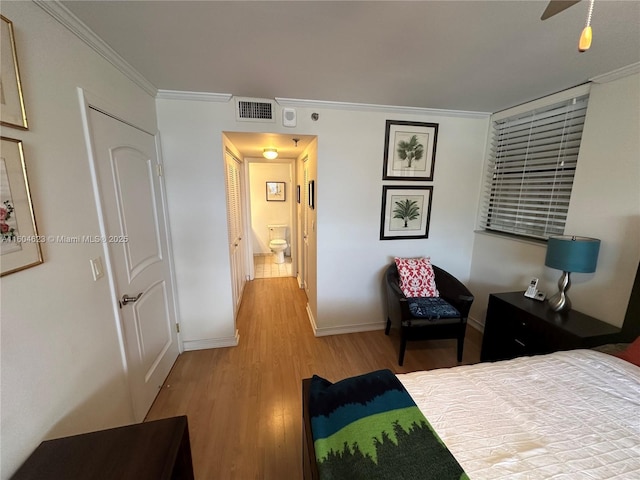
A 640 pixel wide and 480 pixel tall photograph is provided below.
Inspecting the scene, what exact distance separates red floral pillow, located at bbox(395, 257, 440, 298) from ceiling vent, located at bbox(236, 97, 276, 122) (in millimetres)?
1884

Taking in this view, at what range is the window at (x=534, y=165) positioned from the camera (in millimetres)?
1983

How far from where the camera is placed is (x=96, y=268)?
4.15 ft

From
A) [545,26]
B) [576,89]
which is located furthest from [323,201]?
[576,89]

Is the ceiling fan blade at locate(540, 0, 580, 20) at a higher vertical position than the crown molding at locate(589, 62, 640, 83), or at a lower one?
lower

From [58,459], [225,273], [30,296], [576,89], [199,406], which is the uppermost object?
[576,89]

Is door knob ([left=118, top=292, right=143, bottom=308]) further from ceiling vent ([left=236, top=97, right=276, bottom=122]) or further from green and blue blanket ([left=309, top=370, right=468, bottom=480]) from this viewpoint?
ceiling vent ([left=236, top=97, right=276, bottom=122])

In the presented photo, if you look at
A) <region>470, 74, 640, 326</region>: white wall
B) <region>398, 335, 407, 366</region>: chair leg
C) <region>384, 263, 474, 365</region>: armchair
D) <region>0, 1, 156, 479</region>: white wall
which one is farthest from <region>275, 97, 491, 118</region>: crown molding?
<region>398, 335, 407, 366</region>: chair leg

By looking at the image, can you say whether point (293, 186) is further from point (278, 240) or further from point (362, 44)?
point (362, 44)

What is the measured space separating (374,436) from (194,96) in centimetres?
252

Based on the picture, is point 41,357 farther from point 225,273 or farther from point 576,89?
point 576,89

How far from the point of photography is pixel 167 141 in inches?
81.5

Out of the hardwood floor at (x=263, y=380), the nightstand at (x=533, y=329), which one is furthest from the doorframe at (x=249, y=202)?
the nightstand at (x=533, y=329)

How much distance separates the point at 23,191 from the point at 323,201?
1930mm

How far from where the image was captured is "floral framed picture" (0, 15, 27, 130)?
0.83 metres
